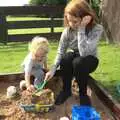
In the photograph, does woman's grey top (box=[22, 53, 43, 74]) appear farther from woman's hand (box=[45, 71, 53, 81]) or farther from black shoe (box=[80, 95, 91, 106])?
black shoe (box=[80, 95, 91, 106])

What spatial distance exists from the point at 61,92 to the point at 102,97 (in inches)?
18.8

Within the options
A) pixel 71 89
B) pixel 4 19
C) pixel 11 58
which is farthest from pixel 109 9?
pixel 71 89

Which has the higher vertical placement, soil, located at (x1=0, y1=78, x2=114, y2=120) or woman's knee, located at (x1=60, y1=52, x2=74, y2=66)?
woman's knee, located at (x1=60, y1=52, x2=74, y2=66)

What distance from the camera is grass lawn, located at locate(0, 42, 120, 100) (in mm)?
5607

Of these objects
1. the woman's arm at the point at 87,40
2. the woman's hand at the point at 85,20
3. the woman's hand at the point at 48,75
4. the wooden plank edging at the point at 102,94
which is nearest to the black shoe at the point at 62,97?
the woman's hand at the point at 48,75

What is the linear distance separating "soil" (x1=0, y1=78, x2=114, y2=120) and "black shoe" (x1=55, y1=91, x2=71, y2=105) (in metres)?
0.05

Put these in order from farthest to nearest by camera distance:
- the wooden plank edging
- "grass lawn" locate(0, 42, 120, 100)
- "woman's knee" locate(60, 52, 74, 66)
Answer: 1. "grass lawn" locate(0, 42, 120, 100)
2. "woman's knee" locate(60, 52, 74, 66)
3. the wooden plank edging

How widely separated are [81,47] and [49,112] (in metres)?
0.78

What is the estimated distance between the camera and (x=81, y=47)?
14.3 ft

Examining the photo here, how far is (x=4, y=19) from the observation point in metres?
10.5

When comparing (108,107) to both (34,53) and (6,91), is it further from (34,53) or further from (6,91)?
(6,91)

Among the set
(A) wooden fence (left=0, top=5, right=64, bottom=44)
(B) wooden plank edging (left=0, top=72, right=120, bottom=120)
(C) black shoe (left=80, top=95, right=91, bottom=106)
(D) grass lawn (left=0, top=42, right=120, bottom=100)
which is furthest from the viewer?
(A) wooden fence (left=0, top=5, right=64, bottom=44)

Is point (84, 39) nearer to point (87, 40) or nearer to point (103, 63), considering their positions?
point (87, 40)

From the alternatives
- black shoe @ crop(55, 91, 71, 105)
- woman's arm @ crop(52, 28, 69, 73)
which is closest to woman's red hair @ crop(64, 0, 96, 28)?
woman's arm @ crop(52, 28, 69, 73)
